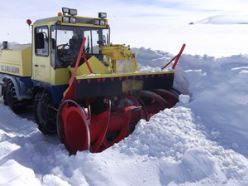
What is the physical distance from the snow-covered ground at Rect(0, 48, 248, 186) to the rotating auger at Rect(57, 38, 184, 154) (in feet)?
1.31

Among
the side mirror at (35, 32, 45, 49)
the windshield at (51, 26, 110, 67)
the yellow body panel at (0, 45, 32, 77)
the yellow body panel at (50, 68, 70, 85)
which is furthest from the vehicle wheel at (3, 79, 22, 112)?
the windshield at (51, 26, 110, 67)

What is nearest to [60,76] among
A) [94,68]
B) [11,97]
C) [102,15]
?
[94,68]

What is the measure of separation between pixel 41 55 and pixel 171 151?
3.47 m

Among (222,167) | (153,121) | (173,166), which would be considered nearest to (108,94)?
(153,121)

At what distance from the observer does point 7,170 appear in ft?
15.7

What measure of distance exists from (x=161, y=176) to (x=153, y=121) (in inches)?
45.6

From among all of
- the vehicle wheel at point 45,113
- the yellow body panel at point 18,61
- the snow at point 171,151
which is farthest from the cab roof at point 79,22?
the snow at point 171,151

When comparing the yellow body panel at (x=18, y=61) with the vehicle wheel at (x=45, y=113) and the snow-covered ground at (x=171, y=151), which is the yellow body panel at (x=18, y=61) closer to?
the vehicle wheel at (x=45, y=113)

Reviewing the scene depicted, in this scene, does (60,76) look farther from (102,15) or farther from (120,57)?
(102,15)

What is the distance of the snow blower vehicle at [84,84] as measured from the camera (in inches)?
231

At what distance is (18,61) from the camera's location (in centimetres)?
820

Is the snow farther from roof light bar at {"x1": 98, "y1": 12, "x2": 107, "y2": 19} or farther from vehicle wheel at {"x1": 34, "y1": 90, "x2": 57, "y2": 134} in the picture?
roof light bar at {"x1": 98, "y1": 12, "x2": 107, "y2": 19}

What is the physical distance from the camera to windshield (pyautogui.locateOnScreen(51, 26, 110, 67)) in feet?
21.9

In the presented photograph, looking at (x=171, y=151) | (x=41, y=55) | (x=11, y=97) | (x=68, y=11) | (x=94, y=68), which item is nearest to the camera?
(x=171, y=151)
